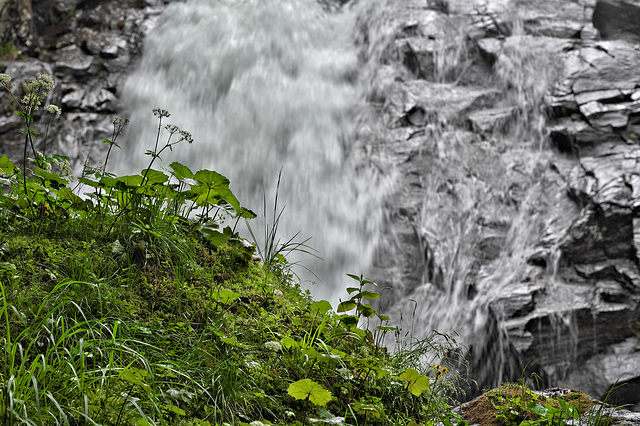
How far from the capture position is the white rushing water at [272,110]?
606 centimetres

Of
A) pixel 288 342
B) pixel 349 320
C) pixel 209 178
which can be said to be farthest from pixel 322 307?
pixel 209 178

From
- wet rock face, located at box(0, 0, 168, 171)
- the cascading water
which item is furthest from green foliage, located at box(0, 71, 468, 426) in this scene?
wet rock face, located at box(0, 0, 168, 171)

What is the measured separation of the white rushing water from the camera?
19.9ft

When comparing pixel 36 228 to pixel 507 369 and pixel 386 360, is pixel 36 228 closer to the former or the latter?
pixel 386 360

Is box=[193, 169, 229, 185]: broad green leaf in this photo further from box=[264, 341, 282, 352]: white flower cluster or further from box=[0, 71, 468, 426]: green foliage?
box=[264, 341, 282, 352]: white flower cluster

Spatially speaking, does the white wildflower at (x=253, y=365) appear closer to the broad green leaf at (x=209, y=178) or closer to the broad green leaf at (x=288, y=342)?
the broad green leaf at (x=288, y=342)

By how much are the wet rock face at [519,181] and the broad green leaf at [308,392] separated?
3744 millimetres

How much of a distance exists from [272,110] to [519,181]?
378cm

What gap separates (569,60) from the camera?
6.63m

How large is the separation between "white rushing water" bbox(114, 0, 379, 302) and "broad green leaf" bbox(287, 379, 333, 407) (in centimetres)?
393

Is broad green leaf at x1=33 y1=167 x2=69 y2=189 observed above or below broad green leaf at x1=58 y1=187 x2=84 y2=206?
above

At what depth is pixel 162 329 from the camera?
1897 mm

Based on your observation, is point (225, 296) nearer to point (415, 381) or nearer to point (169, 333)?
point (169, 333)

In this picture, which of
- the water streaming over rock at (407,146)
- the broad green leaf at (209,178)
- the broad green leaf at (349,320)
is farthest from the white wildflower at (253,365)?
the water streaming over rock at (407,146)
